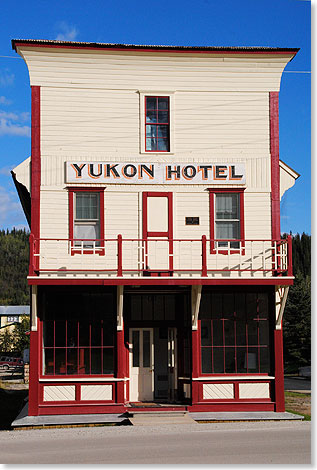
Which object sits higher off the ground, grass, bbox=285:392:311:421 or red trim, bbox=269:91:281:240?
red trim, bbox=269:91:281:240

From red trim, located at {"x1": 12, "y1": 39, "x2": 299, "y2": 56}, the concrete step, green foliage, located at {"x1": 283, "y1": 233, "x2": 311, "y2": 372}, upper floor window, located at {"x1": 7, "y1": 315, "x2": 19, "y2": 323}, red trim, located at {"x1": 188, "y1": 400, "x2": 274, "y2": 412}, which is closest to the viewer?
the concrete step

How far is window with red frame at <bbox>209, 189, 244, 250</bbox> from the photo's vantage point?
1822cm

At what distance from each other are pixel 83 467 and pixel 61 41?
11.2 m

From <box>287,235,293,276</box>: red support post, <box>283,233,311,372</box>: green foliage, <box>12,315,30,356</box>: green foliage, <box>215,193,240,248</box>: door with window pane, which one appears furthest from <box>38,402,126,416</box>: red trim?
<box>12,315,30,356</box>: green foliage

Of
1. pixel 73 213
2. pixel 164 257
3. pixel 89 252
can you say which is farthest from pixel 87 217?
pixel 164 257

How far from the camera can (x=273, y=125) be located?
18.7 meters

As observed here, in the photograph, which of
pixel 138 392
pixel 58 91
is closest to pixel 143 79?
pixel 58 91

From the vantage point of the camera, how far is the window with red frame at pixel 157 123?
1847 centimetres

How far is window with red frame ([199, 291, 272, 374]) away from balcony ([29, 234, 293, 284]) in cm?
75

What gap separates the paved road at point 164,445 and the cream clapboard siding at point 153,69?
8966 millimetres

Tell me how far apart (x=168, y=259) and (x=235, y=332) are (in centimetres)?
263

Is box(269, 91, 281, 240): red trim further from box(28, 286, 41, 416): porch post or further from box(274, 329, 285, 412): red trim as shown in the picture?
box(28, 286, 41, 416): porch post

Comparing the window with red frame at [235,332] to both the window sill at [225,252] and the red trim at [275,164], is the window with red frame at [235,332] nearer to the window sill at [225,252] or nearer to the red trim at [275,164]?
the window sill at [225,252]

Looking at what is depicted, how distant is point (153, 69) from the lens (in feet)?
60.6
